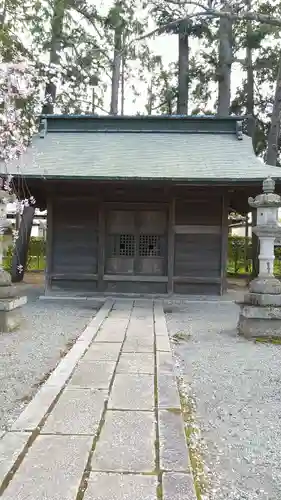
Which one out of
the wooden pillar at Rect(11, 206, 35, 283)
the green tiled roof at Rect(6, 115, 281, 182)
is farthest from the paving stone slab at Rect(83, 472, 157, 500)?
the wooden pillar at Rect(11, 206, 35, 283)

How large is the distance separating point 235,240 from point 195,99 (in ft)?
21.5

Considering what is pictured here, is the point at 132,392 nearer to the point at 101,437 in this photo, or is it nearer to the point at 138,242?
the point at 101,437

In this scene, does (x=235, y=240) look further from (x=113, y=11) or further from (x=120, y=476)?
(x=120, y=476)

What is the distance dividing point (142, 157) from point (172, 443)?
7.61m

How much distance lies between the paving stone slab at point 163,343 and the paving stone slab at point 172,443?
180cm

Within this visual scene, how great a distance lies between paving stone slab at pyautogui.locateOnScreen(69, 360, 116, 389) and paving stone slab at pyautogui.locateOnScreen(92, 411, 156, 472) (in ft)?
1.96

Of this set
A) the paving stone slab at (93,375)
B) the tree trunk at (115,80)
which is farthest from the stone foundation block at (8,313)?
the tree trunk at (115,80)

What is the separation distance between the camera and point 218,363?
13.8ft

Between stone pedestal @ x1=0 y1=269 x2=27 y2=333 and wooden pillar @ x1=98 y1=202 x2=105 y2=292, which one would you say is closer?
stone pedestal @ x1=0 y1=269 x2=27 y2=333

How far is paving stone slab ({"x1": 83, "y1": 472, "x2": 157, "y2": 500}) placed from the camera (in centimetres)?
178

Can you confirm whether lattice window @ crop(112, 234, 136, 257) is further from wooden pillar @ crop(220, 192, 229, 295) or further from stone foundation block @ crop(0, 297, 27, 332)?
stone foundation block @ crop(0, 297, 27, 332)

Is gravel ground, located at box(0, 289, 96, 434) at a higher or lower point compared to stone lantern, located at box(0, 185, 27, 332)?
lower

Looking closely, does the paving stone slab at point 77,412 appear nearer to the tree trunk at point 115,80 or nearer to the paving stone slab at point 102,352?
the paving stone slab at point 102,352

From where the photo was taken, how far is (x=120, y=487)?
1.85 meters
